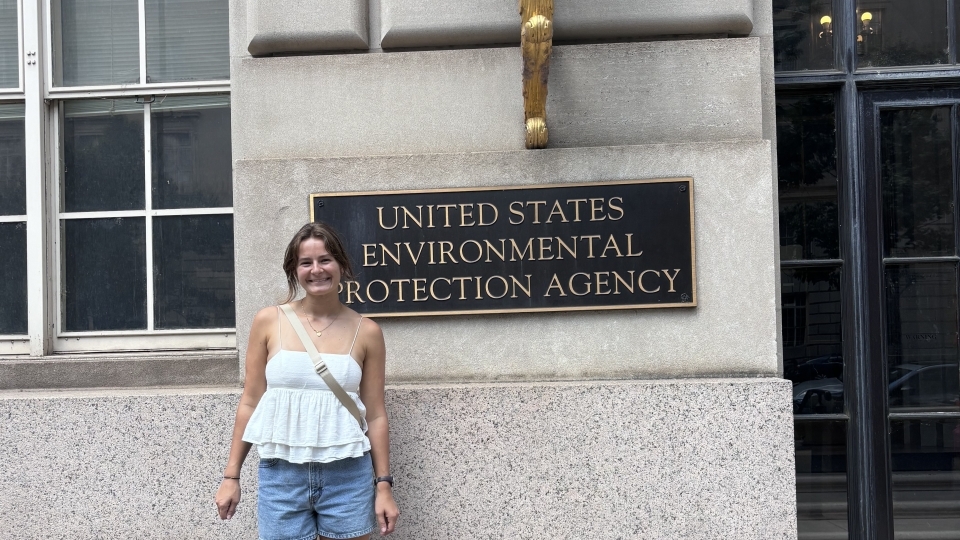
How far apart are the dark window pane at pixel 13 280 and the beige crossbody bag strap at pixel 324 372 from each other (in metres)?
2.36

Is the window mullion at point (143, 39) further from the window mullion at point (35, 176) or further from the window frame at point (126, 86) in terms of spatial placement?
the window mullion at point (35, 176)

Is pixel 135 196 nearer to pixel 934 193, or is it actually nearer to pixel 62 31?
pixel 62 31

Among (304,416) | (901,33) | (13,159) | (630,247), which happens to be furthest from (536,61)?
(13,159)

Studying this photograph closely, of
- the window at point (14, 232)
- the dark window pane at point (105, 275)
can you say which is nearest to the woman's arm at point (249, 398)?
the dark window pane at point (105, 275)

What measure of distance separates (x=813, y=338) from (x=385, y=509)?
2.90 metres

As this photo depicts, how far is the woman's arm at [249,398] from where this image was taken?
12.4ft

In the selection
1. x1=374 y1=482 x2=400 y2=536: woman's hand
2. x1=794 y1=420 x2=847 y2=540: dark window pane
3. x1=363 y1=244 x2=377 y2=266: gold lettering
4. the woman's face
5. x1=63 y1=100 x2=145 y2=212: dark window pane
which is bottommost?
x1=794 y1=420 x2=847 y2=540: dark window pane

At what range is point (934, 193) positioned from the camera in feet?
17.6

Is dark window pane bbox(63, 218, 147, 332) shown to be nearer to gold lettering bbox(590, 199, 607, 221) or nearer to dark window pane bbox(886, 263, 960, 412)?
gold lettering bbox(590, 199, 607, 221)

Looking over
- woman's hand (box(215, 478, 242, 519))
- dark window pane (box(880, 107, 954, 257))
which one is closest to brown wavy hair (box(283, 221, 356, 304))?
woman's hand (box(215, 478, 242, 519))

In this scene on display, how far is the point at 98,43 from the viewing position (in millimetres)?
5301

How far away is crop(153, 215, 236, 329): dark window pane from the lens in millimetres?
5191

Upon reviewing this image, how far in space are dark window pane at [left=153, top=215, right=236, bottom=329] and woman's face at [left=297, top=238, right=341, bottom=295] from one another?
163 centimetres

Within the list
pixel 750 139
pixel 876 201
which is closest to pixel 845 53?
pixel 876 201
